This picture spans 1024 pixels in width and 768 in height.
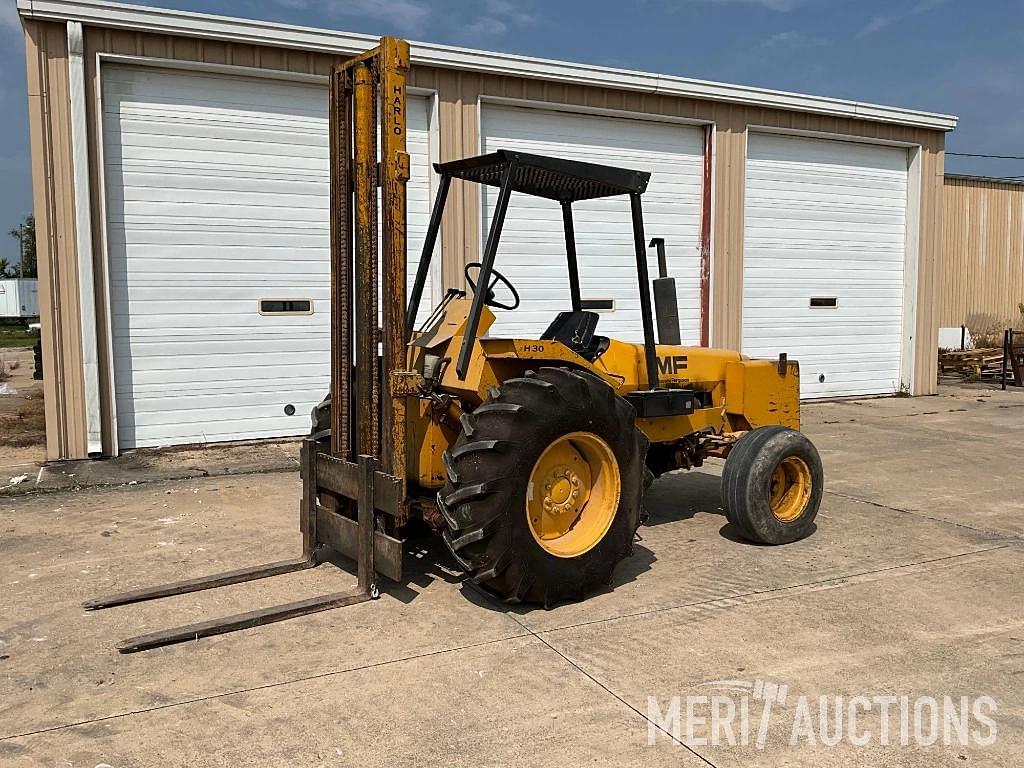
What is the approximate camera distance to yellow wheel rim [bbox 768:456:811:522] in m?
6.54

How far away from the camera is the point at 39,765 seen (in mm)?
3342

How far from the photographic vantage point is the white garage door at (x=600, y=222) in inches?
488

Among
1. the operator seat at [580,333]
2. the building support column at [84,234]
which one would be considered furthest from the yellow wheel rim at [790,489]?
the building support column at [84,234]

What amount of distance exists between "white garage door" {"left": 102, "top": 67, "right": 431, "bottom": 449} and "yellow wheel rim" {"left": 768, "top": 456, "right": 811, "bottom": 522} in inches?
254

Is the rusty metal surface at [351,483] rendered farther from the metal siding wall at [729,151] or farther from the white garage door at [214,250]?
the metal siding wall at [729,151]

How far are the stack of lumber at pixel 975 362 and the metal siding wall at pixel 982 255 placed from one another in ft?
8.53

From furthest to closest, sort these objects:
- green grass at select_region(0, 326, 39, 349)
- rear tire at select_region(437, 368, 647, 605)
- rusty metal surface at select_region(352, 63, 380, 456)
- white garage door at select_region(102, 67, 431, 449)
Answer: green grass at select_region(0, 326, 39, 349)
white garage door at select_region(102, 67, 431, 449)
rusty metal surface at select_region(352, 63, 380, 456)
rear tire at select_region(437, 368, 647, 605)

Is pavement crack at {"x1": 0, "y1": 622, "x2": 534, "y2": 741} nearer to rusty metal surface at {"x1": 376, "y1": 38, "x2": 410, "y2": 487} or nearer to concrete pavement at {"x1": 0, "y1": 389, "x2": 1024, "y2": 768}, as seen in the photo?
concrete pavement at {"x1": 0, "y1": 389, "x2": 1024, "y2": 768}

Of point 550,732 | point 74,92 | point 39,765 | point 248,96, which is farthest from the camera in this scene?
point 248,96

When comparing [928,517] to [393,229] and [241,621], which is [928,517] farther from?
[241,621]

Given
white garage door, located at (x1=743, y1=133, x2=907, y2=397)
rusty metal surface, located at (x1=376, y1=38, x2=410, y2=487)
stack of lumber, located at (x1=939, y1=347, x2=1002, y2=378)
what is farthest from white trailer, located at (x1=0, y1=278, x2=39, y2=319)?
rusty metal surface, located at (x1=376, y1=38, x2=410, y2=487)

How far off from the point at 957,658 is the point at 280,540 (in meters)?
4.48

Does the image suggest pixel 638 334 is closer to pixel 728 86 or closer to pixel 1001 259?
pixel 728 86

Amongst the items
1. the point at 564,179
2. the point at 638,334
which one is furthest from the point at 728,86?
the point at 564,179
